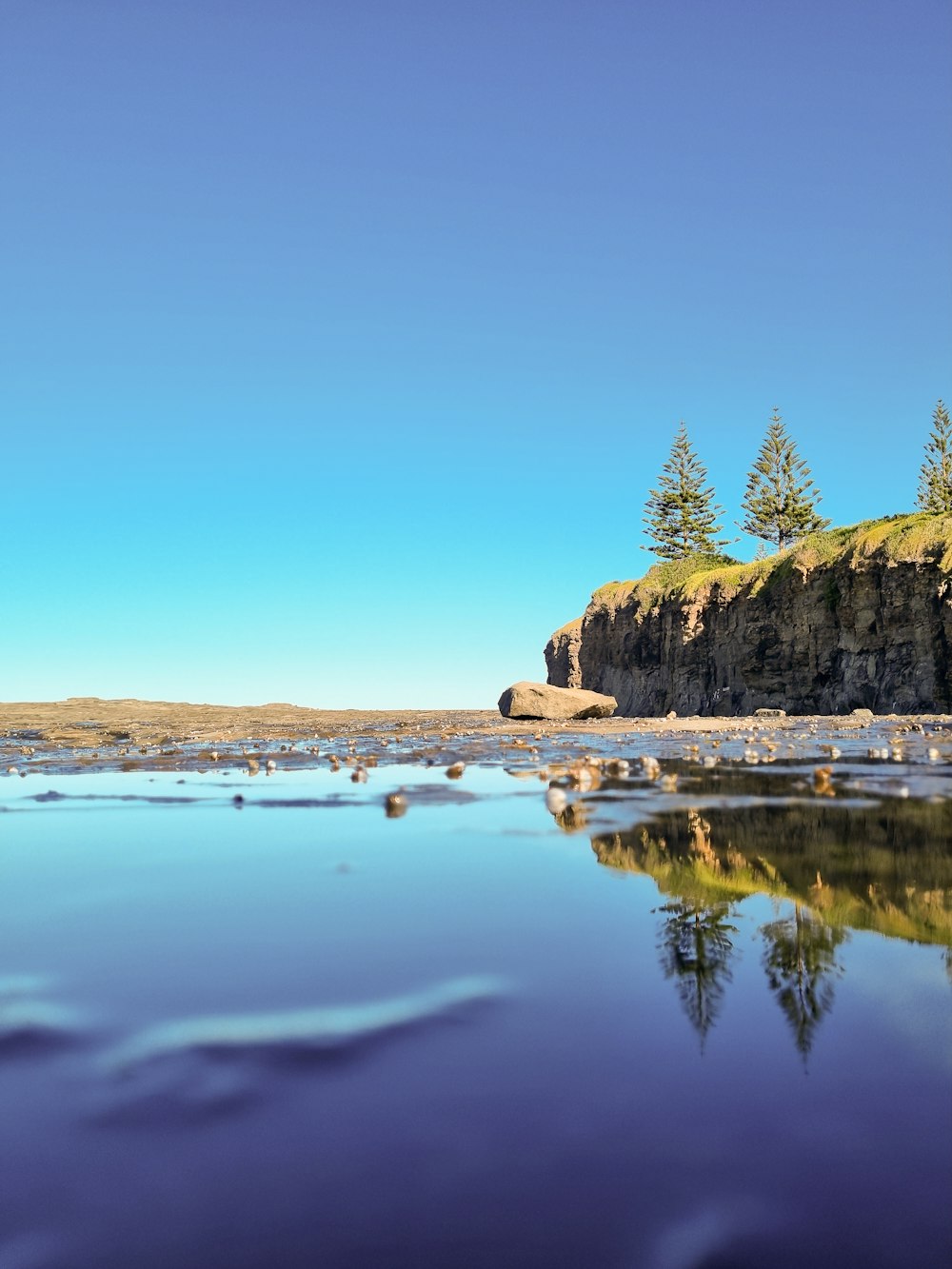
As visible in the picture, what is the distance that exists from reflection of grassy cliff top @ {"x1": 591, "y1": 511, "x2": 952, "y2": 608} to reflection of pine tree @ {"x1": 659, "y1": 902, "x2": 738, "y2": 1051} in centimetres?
3560

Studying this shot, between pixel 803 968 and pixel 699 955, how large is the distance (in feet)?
1.55

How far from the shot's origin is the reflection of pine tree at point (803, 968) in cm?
283

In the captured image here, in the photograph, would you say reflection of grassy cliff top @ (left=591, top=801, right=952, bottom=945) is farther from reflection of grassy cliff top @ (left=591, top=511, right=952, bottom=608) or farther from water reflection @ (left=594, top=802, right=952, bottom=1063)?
reflection of grassy cliff top @ (left=591, top=511, right=952, bottom=608)

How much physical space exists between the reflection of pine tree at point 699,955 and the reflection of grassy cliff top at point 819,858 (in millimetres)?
313

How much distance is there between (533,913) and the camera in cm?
445

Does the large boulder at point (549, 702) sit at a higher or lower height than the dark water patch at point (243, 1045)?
higher

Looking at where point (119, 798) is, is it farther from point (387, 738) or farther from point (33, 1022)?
point (387, 738)

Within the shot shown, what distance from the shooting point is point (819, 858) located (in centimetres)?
530

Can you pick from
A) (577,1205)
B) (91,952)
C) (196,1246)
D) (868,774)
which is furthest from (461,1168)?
(868,774)

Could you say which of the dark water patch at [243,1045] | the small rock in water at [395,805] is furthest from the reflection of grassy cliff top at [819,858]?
the small rock in water at [395,805]

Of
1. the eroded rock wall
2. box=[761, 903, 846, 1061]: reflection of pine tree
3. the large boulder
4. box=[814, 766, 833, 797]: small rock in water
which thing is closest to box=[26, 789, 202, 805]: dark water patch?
box=[814, 766, 833, 797]: small rock in water

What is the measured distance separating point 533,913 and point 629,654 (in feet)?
207

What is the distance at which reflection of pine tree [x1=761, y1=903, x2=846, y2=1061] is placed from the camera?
9.30 feet

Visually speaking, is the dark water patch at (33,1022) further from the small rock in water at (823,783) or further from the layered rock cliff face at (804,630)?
the layered rock cliff face at (804,630)
